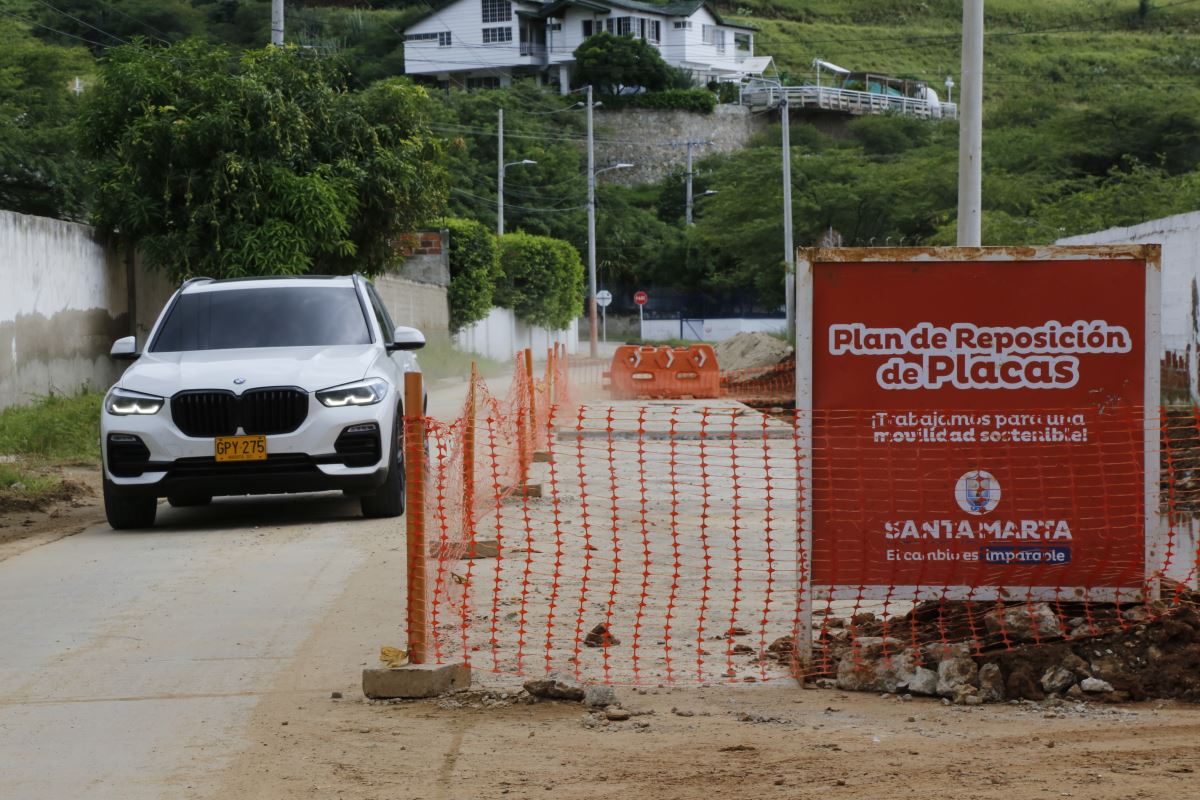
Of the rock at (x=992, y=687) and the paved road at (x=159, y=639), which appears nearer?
the paved road at (x=159, y=639)

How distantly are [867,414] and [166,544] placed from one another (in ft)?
20.1

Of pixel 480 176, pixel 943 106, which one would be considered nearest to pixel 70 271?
pixel 480 176

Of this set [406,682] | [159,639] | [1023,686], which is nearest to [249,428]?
[159,639]

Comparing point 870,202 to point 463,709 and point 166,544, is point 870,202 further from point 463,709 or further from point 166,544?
point 463,709

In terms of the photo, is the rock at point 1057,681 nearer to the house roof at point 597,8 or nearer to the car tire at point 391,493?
the car tire at point 391,493

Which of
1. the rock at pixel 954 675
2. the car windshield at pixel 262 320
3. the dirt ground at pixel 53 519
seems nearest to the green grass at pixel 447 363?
the dirt ground at pixel 53 519

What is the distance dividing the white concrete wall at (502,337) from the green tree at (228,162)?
20.1m

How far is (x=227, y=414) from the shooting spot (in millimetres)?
11531

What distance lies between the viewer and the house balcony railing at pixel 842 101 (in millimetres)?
105438

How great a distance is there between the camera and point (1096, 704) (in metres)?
6.22

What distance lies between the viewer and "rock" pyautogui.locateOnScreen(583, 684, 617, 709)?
20.6ft

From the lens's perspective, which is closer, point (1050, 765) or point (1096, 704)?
point (1050, 765)

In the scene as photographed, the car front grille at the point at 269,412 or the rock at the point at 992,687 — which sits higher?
the car front grille at the point at 269,412

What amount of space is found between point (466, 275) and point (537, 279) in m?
12.1
